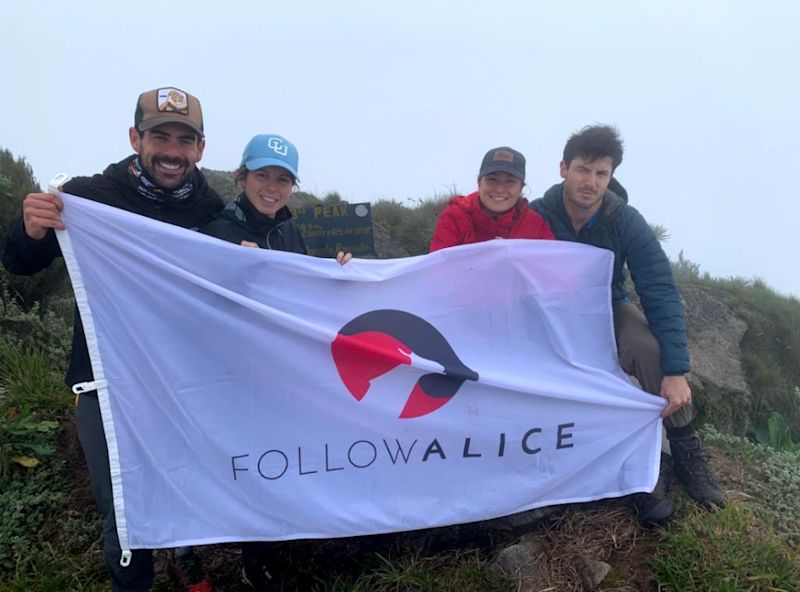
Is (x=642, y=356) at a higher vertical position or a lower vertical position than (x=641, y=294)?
lower

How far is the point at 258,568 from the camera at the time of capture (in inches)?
135

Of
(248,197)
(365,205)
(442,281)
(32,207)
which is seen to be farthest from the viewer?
(365,205)

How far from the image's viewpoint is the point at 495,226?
3.77 m

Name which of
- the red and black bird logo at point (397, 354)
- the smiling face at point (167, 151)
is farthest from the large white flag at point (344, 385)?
the smiling face at point (167, 151)

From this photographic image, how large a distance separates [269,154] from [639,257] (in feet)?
7.02

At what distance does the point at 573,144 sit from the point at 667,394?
1500 mm

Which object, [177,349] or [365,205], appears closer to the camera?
[177,349]

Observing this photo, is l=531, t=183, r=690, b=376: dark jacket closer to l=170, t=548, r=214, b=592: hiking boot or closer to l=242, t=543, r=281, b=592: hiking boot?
l=242, t=543, r=281, b=592: hiking boot

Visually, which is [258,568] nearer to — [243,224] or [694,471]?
[243,224]

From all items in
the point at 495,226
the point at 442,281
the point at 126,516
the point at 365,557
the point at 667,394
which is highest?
the point at 495,226

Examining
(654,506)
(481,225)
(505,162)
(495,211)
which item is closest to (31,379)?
(481,225)

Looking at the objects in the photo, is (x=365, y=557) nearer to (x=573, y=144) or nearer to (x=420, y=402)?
(x=420, y=402)

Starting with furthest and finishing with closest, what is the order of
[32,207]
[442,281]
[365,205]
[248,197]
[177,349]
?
[365,205] < [442,281] < [248,197] < [177,349] < [32,207]

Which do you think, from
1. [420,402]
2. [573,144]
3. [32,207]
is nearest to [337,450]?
[420,402]
